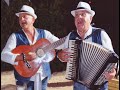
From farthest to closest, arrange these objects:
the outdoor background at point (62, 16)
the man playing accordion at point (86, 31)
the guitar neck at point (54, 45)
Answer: the outdoor background at point (62, 16) < the guitar neck at point (54, 45) < the man playing accordion at point (86, 31)

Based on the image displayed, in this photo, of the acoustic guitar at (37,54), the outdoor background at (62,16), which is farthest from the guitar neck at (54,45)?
the outdoor background at (62,16)

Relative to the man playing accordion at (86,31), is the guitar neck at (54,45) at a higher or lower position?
lower

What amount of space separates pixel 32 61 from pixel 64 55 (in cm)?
34

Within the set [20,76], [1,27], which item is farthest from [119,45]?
[1,27]

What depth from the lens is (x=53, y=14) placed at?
14.5 feet

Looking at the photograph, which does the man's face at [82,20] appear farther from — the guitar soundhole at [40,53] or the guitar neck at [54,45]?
the guitar soundhole at [40,53]

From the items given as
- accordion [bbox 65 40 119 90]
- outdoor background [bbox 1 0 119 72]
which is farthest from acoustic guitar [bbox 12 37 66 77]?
accordion [bbox 65 40 119 90]

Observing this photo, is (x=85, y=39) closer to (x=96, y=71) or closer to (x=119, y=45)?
(x=96, y=71)

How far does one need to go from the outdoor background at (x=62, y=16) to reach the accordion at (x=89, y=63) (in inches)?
17.9

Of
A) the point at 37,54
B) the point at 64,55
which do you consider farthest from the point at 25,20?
the point at 64,55

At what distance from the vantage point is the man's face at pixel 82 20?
335 cm

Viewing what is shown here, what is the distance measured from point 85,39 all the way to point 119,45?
889 millimetres

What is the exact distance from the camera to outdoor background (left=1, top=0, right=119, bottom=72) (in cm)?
384

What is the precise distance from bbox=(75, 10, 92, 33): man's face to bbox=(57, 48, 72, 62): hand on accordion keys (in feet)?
0.76
